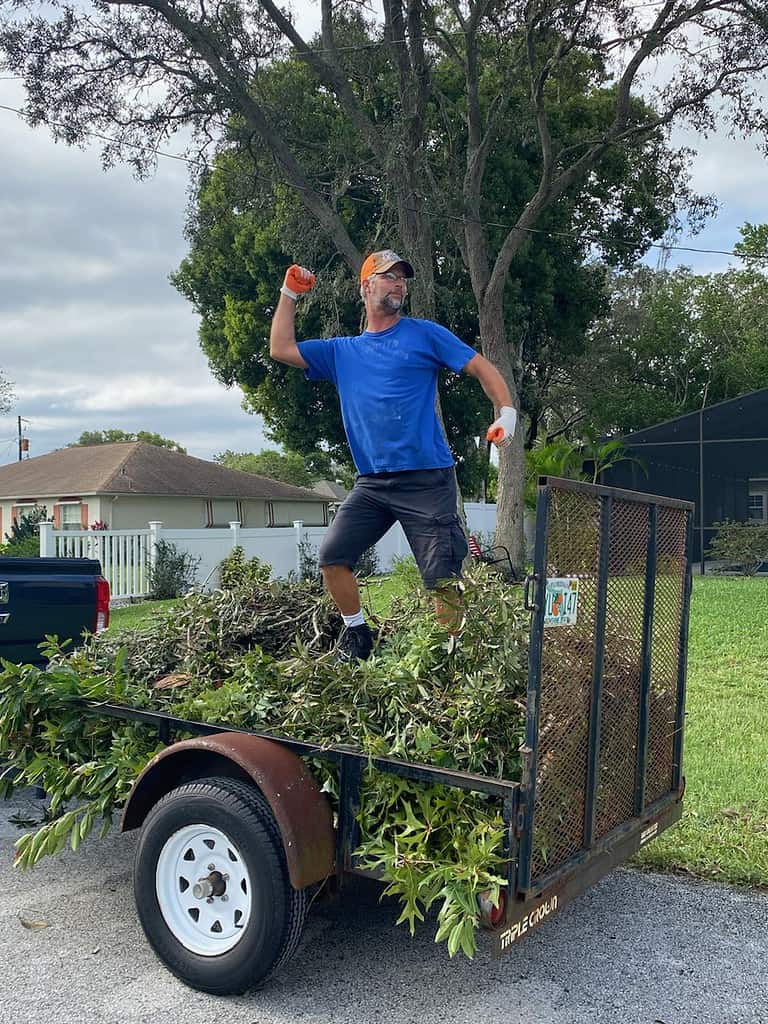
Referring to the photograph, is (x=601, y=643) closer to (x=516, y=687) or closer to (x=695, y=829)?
(x=516, y=687)

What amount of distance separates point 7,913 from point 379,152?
1498 centimetres

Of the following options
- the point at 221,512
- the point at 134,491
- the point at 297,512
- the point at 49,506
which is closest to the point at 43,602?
the point at 134,491

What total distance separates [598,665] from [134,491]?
28850mm

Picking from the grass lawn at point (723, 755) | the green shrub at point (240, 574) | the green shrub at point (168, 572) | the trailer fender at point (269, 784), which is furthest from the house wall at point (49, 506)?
the trailer fender at point (269, 784)

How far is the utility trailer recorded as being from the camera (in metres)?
2.76

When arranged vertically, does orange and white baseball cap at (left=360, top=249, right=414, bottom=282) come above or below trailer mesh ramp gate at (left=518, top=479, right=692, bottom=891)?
above

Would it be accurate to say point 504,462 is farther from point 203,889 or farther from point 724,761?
point 203,889

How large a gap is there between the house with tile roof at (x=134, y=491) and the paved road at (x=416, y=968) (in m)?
27.3

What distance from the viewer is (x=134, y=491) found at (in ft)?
100.0

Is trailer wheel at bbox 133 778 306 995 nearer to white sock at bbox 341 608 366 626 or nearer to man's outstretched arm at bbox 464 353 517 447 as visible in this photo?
white sock at bbox 341 608 366 626

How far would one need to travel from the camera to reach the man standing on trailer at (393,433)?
413 centimetres

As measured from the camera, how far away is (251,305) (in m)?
22.7

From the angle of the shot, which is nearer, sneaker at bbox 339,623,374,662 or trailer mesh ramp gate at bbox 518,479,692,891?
trailer mesh ramp gate at bbox 518,479,692,891

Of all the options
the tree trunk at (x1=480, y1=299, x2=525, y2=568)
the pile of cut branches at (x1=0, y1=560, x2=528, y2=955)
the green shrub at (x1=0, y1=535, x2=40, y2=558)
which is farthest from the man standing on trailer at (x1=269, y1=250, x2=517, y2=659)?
the green shrub at (x1=0, y1=535, x2=40, y2=558)
